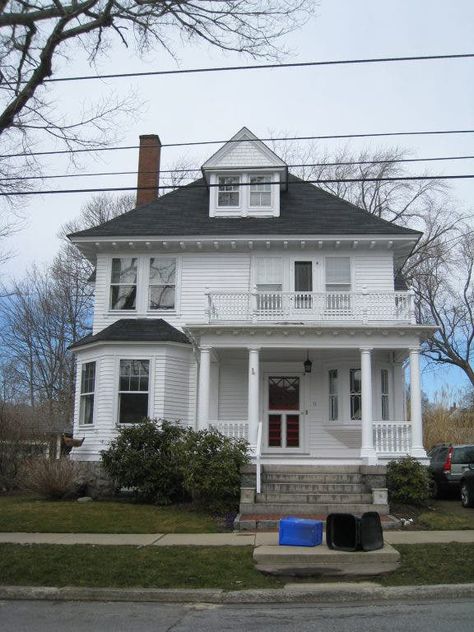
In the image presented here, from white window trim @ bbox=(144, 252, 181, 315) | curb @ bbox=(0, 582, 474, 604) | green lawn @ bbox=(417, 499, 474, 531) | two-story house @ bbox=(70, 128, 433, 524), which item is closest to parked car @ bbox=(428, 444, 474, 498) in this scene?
two-story house @ bbox=(70, 128, 433, 524)

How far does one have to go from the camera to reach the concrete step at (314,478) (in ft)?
47.3

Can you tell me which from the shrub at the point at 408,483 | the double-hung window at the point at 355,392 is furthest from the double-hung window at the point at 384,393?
the shrub at the point at 408,483

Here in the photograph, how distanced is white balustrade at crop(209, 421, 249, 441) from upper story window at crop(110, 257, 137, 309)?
477 centimetres

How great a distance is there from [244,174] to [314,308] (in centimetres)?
507

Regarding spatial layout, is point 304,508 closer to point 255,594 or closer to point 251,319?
point 251,319

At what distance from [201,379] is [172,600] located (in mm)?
8618

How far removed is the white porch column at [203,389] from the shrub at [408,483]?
4458 millimetres

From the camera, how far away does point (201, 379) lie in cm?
1612

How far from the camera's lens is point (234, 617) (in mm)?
6914

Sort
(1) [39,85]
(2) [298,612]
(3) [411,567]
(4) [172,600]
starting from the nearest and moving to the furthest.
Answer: (2) [298,612] < (4) [172,600] < (3) [411,567] < (1) [39,85]

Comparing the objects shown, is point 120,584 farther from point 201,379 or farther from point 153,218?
point 153,218

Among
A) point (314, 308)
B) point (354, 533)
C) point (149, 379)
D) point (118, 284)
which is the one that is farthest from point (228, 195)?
point (354, 533)

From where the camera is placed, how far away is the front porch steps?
13133 mm

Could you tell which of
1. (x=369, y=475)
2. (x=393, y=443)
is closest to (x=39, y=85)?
(x=369, y=475)
